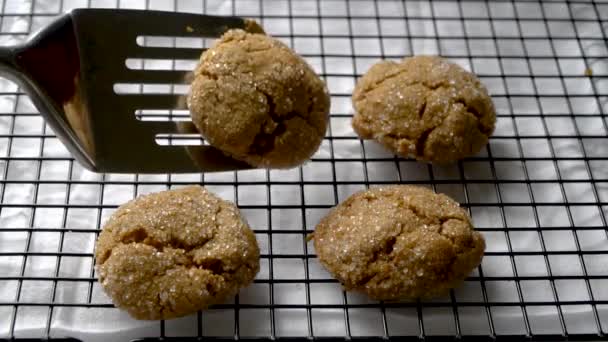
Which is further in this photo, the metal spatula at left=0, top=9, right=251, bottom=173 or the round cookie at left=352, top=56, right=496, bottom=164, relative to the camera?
the round cookie at left=352, top=56, right=496, bottom=164

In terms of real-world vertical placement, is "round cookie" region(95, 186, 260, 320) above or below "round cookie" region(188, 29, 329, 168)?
below

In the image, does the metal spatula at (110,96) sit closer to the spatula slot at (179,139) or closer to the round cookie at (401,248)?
the spatula slot at (179,139)

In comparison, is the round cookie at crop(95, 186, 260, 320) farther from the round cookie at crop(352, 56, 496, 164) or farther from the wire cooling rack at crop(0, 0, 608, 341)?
the round cookie at crop(352, 56, 496, 164)

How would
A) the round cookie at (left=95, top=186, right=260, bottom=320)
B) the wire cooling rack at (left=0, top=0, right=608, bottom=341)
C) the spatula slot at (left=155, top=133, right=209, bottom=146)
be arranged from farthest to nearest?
1. the spatula slot at (left=155, top=133, right=209, bottom=146)
2. the wire cooling rack at (left=0, top=0, right=608, bottom=341)
3. the round cookie at (left=95, top=186, right=260, bottom=320)

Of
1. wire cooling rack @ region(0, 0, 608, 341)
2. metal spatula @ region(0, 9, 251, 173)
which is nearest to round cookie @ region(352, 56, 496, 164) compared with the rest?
wire cooling rack @ region(0, 0, 608, 341)

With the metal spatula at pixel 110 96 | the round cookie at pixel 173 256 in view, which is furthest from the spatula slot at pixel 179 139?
the round cookie at pixel 173 256

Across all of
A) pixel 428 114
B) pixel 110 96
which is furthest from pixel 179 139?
pixel 428 114
